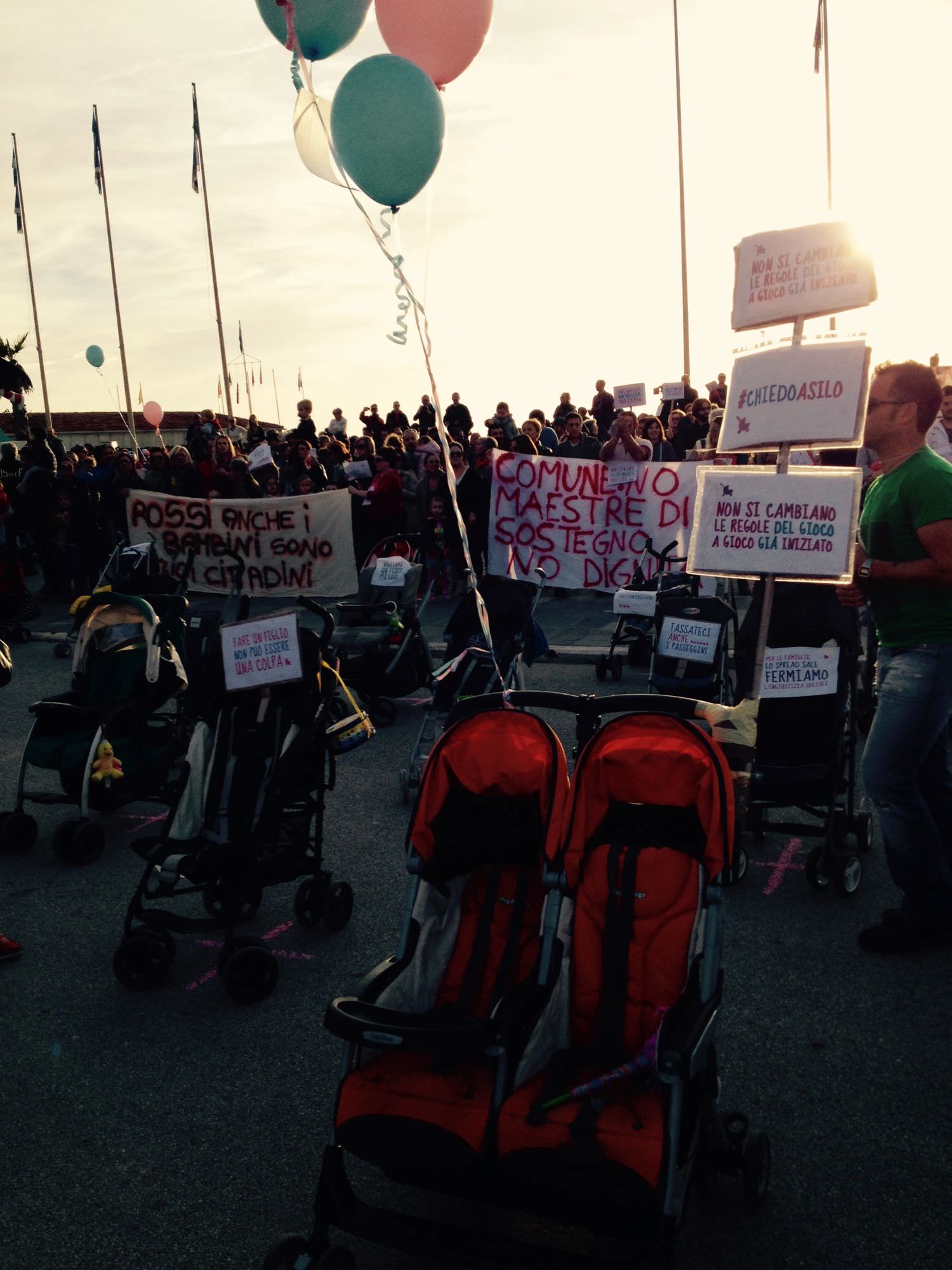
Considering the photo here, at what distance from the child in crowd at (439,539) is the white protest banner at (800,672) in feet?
21.3

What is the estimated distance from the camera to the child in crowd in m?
11.4

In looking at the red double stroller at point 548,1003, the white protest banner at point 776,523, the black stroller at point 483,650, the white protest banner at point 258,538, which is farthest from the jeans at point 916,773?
the white protest banner at point 258,538

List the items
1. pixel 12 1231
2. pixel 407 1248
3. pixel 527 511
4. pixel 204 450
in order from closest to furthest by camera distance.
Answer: pixel 407 1248
pixel 12 1231
pixel 527 511
pixel 204 450

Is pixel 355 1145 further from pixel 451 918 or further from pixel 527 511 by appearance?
pixel 527 511

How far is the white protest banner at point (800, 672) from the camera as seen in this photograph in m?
4.59

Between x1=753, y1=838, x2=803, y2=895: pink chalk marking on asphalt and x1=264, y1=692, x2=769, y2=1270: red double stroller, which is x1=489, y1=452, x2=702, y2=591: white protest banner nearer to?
x1=753, y1=838, x2=803, y2=895: pink chalk marking on asphalt

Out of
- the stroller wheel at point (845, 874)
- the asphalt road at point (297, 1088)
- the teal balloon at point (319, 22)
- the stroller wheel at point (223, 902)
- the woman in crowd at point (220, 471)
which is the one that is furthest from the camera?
the woman in crowd at point (220, 471)

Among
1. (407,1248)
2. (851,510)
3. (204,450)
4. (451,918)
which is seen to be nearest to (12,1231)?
(407,1248)

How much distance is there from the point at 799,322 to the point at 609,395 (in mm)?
12082

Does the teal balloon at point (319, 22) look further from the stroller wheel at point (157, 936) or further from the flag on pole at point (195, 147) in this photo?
the flag on pole at point (195, 147)

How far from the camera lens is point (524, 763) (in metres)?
2.91

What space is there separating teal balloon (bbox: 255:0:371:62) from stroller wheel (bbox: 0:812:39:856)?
4252mm

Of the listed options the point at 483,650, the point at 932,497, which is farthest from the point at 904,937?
the point at 483,650

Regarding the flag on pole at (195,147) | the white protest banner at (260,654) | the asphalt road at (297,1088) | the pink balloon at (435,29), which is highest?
the flag on pole at (195,147)
